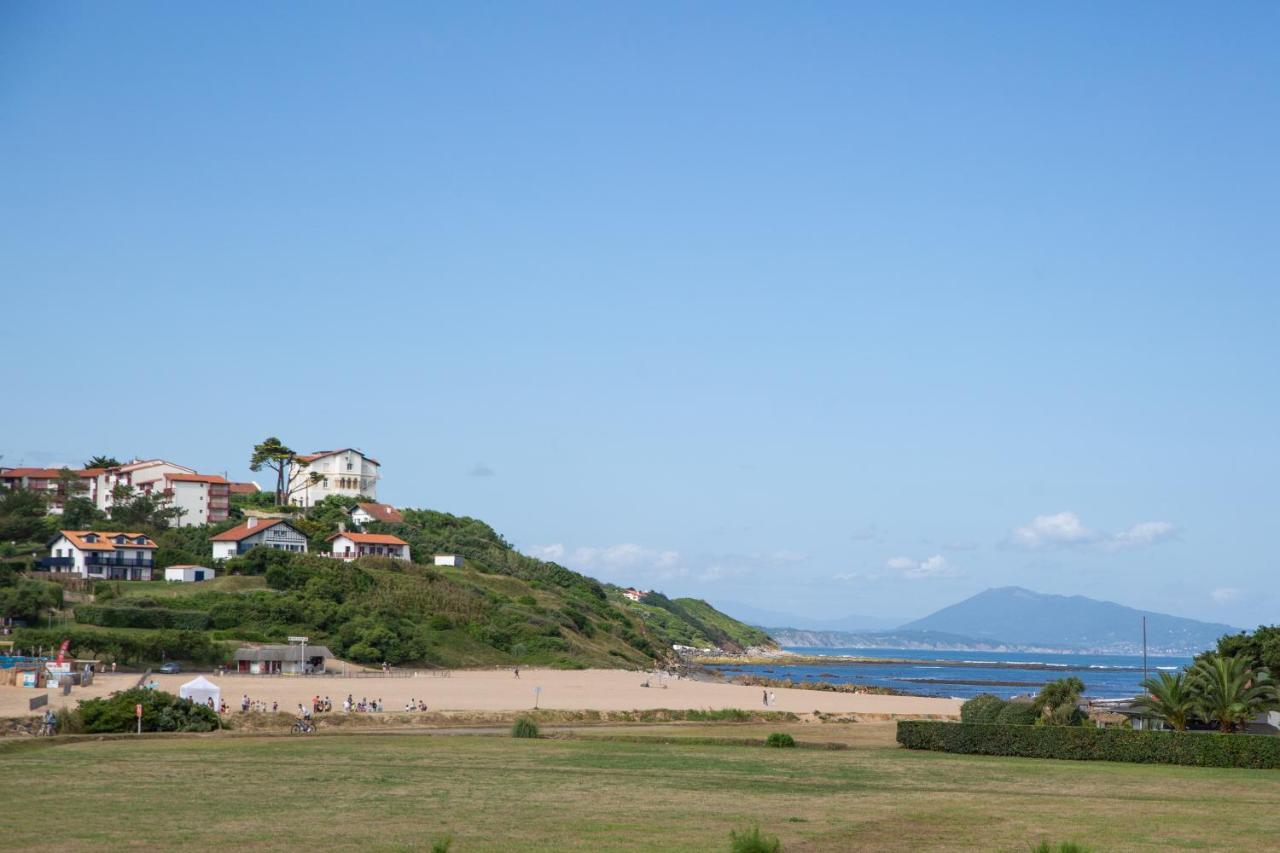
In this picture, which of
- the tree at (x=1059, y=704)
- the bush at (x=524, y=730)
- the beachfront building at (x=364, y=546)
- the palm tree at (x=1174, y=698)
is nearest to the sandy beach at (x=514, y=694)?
the bush at (x=524, y=730)

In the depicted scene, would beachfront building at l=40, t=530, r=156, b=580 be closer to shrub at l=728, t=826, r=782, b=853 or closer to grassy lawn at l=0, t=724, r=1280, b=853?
grassy lawn at l=0, t=724, r=1280, b=853

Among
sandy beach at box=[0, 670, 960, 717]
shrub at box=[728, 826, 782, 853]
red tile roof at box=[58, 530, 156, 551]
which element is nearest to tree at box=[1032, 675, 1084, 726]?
sandy beach at box=[0, 670, 960, 717]

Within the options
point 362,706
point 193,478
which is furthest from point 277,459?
point 362,706

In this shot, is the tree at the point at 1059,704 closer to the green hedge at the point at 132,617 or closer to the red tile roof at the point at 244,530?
the green hedge at the point at 132,617

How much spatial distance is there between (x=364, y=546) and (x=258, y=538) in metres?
11.6

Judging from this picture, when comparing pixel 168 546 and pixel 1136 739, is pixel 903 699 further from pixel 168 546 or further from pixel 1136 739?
pixel 168 546

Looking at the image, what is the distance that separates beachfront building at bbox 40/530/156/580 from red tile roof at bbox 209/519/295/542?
828cm

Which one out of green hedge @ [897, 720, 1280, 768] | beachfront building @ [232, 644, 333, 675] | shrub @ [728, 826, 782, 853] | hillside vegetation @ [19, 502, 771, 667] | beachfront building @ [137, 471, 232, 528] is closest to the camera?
shrub @ [728, 826, 782, 853]

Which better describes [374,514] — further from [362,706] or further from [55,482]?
[362,706]

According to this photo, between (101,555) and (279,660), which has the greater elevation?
(101,555)

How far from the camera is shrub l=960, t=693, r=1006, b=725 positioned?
53.9 meters

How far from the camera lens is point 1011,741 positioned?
1790 inches

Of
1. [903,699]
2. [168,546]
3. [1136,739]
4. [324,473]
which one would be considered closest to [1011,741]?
[1136,739]

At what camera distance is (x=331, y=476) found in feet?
518
